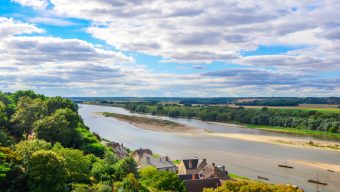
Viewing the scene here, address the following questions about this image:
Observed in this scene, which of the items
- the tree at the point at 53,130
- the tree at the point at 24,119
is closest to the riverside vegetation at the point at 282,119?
the tree at the point at 53,130

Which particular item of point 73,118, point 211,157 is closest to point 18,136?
point 73,118

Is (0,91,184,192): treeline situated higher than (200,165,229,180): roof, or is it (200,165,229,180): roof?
(0,91,184,192): treeline

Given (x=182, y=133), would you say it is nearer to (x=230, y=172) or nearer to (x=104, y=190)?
(x=230, y=172)

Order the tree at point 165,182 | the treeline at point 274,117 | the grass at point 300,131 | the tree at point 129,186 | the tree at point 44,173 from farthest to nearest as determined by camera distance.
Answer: the treeline at point 274,117, the grass at point 300,131, the tree at point 165,182, the tree at point 129,186, the tree at point 44,173

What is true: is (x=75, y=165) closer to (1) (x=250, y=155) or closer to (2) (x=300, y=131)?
(1) (x=250, y=155)

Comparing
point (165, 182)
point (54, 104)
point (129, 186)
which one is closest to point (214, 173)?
point (165, 182)

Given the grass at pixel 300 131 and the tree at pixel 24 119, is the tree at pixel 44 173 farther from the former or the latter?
the grass at pixel 300 131

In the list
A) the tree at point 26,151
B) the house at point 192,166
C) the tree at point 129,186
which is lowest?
the house at point 192,166

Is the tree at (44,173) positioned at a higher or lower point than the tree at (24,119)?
lower

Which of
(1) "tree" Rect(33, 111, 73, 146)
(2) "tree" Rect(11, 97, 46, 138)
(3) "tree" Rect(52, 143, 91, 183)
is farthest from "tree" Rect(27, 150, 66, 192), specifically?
(2) "tree" Rect(11, 97, 46, 138)

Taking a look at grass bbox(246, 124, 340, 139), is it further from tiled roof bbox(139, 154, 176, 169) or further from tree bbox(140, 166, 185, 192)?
tree bbox(140, 166, 185, 192)
